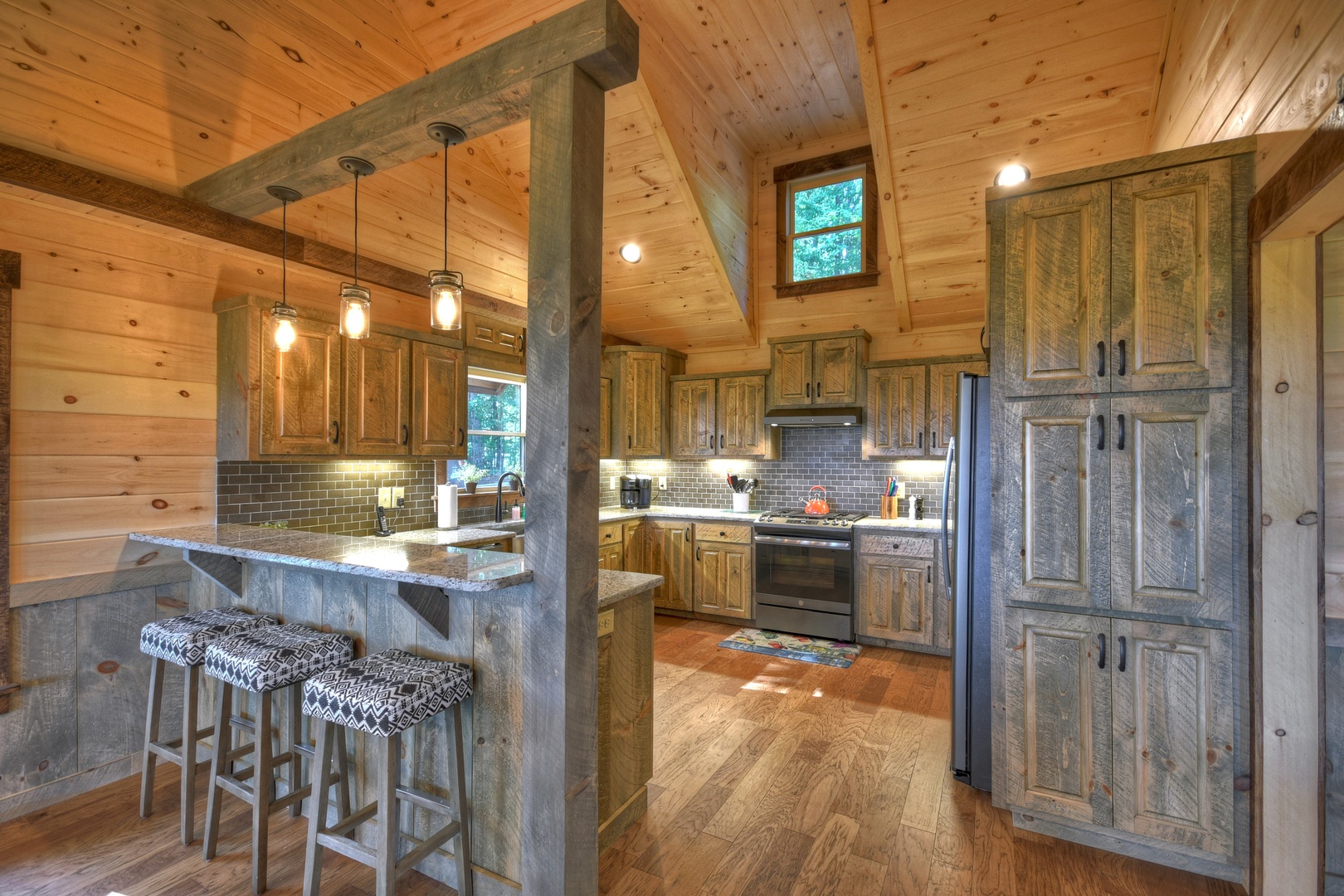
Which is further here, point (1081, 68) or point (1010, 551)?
point (1081, 68)

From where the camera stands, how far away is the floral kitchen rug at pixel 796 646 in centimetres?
427

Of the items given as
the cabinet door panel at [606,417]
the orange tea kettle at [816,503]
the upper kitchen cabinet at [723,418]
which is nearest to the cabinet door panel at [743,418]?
the upper kitchen cabinet at [723,418]

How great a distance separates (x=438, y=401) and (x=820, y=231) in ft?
11.6

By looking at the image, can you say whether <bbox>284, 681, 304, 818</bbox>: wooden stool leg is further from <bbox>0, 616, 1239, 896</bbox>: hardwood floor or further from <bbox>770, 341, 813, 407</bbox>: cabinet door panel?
<bbox>770, 341, 813, 407</bbox>: cabinet door panel

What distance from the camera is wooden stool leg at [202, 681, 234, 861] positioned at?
2.12 meters

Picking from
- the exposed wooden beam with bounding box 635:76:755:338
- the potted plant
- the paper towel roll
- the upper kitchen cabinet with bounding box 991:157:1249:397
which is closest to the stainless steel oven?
the exposed wooden beam with bounding box 635:76:755:338

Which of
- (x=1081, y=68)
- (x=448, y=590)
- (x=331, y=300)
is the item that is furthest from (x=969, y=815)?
(x=331, y=300)

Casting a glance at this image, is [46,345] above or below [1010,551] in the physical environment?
above

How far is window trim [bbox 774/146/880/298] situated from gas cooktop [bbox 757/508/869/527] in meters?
1.93

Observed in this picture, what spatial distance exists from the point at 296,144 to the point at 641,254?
2.78 metres

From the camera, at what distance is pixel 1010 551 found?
91.7 inches

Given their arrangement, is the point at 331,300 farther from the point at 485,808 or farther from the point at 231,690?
the point at 485,808

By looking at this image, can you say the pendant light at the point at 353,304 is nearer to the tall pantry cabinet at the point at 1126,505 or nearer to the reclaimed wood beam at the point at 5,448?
the reclaimed wood beam at the point at 5,448

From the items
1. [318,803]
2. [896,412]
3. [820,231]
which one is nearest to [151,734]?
[318,803]
